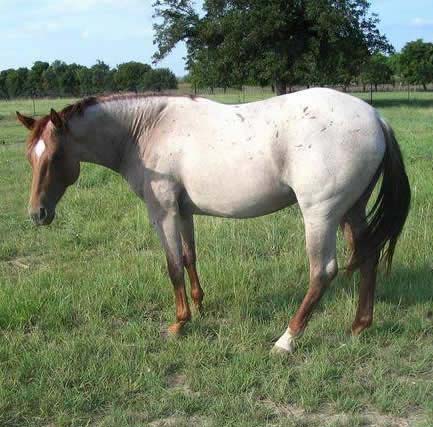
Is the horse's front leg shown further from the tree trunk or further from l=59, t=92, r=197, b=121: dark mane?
the tree trunk

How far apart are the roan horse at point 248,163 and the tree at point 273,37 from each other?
88.0ft

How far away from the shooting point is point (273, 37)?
30359 millimetres

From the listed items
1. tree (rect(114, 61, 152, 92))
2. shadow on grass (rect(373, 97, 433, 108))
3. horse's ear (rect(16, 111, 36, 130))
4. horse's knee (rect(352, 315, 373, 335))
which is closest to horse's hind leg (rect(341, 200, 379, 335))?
horse's knee (rect(352, 315, 373, 335))

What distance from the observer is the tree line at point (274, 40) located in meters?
29.4

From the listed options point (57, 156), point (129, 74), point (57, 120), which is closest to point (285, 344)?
point (57, 156)

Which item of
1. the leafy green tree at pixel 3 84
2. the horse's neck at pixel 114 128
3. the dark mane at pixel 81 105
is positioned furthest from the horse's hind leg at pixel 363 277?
the leafy green tree at pixel 3 84

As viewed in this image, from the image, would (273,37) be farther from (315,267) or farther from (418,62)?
(418,62)

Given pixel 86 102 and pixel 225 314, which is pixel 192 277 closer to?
pixel 225 314

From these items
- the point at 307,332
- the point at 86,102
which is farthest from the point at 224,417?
the point at 86,102

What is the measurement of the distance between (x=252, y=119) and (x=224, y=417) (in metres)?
1.93

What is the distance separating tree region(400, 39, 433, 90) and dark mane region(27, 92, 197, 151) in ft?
232

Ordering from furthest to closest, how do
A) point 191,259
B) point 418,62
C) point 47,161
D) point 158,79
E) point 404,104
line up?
point 418,62, point 158,79, point 404,104, point 191,259, point 47,161

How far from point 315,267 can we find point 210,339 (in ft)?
3.07

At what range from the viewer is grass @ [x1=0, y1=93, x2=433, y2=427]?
2857 millimetres
